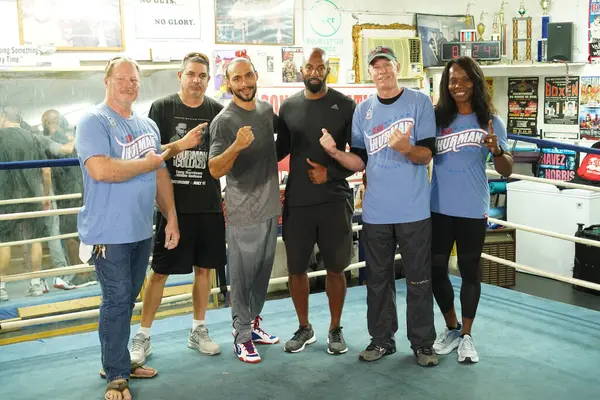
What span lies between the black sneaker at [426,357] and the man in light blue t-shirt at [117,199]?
1.31m

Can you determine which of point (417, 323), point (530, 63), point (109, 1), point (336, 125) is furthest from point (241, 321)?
point (530, 63)

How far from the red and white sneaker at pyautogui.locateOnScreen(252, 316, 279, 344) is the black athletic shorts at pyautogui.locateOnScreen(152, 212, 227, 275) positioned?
1.31 ft

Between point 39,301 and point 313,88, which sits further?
point 39,301

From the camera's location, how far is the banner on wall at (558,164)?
713 cm

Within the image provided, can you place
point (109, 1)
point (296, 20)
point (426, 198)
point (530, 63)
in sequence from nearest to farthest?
point (426, 198) → point (109, 1) → point (296, 20) → point (530, 63)

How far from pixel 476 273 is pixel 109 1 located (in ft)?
11.7

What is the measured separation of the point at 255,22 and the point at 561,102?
3324 millimetres

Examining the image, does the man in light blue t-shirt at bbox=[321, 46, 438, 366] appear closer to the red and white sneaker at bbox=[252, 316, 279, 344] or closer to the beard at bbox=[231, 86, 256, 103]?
the beard at bbox=[231, 86, 256, 103]

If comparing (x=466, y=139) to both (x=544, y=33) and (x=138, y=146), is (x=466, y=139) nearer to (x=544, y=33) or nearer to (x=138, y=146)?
(x=138, y=146)

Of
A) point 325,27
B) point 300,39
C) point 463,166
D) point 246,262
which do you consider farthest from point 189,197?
point 325,27

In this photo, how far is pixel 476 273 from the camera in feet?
11.0

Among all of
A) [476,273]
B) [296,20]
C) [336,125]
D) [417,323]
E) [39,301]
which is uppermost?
[296,20]

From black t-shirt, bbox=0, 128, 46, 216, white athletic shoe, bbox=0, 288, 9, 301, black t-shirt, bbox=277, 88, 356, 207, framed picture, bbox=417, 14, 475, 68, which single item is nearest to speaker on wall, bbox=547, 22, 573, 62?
framed picture, bbox=417, 14, 475, 68

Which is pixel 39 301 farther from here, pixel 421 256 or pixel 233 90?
pixel 421 256
